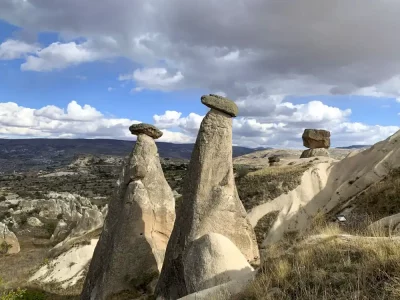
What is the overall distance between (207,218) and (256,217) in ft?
28.8

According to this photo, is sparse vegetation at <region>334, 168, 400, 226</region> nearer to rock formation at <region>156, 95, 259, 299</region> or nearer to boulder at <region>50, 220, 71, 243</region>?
rock formation at <region>156, 95, 259, 299</region>

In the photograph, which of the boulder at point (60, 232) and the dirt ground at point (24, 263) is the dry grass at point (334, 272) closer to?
the dirt ground at point (24, 263)

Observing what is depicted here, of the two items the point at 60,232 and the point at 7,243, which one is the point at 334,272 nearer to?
the point at 7,243

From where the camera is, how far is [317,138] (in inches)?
1204

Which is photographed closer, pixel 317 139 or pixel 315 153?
pixel 315 153

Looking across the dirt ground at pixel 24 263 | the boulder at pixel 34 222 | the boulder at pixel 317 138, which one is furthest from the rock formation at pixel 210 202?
the boulder at pixel 34 222

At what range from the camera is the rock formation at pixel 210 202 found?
952 cm

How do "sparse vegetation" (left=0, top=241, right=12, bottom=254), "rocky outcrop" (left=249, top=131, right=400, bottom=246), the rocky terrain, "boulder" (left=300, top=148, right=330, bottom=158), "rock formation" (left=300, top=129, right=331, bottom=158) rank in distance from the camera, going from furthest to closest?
"rock formation" (left=300, top=129, right=331, bottom=158), "boulder" (left=300, top=148, right=330, bottom=158), "sparse vegetation" (left=0, top=241, right=12, bottom=254), "rocky outcrop" (left=249, top=131, right=400, bottom=246), the rocky terrain

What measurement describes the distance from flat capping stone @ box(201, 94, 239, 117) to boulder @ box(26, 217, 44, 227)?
33.8 m

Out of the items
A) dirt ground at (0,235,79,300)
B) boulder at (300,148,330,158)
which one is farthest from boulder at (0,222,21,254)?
boulder at (300,148,330,158)

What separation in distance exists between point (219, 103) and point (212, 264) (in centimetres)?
416

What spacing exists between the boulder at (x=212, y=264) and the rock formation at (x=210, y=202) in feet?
2.87

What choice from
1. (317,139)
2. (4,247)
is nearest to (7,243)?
(4,247)

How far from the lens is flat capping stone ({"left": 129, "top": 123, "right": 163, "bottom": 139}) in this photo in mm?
13445
